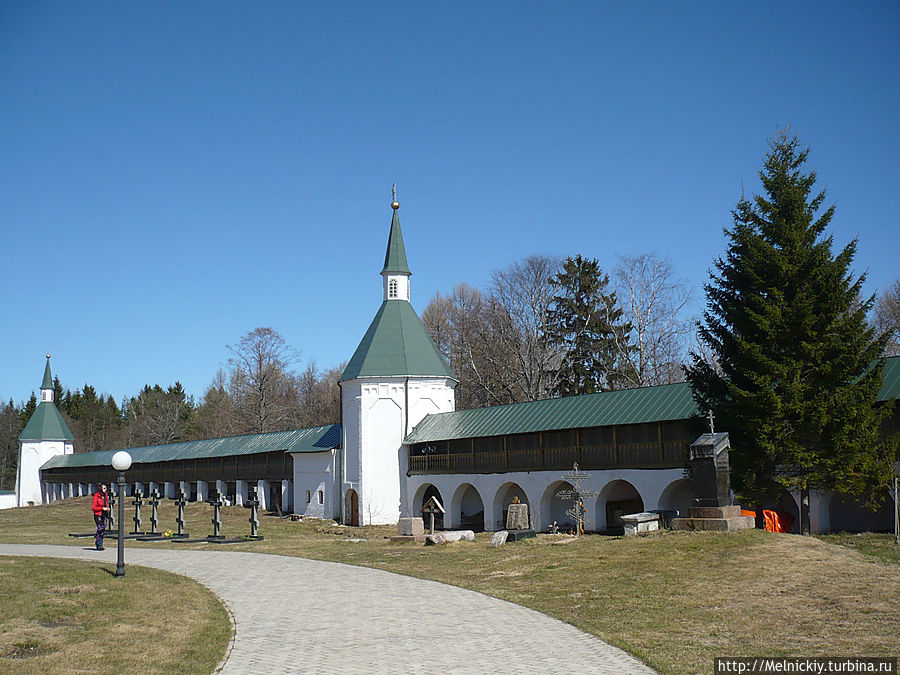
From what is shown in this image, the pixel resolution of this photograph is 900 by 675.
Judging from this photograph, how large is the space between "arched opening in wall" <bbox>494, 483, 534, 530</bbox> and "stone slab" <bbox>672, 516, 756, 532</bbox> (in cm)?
1319

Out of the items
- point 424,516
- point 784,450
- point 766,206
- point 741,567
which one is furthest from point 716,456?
point 424,516

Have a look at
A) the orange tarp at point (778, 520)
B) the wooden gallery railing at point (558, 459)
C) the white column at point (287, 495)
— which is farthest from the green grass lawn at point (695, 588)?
the white column at point (287, 495)

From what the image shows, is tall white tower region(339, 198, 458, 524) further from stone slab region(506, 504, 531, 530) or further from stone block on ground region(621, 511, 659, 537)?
stone block on ground region(621, 511, 659, 537)

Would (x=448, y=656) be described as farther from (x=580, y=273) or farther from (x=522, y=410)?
(x=580, y=273)

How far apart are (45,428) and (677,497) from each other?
55.8m

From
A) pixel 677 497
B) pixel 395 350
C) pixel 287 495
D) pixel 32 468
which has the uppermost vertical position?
pixel 395 350

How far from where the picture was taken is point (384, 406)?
35.4 metres

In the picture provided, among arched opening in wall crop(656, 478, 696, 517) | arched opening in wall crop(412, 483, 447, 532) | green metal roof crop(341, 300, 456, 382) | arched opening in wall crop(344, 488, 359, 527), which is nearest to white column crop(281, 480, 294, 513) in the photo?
arched opening in wall crop(344, 488, 359, 527)

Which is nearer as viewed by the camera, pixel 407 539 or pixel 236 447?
pixel 407 539

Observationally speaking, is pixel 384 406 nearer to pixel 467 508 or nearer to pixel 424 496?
pixel 424 496

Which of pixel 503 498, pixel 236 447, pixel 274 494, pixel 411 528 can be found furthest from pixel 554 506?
pixel 236 447

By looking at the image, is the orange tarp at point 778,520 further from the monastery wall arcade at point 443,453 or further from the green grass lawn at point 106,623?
the green grass lawn at point 106,623

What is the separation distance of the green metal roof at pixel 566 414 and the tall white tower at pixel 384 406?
1046 mm

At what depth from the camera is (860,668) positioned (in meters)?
7.86
